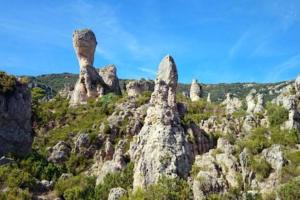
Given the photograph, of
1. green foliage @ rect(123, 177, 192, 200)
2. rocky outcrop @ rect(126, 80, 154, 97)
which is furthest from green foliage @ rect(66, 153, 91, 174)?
rocky outcrop @ rect(126, 80, 154, 97)

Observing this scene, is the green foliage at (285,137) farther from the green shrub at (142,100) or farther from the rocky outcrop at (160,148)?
the green shrub at (142,100)

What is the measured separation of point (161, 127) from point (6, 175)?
1200 centimetres

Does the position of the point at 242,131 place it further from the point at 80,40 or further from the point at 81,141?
the point at 80,40

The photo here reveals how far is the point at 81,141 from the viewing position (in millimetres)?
55281

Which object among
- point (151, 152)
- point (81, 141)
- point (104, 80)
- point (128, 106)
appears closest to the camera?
point (151, 152)

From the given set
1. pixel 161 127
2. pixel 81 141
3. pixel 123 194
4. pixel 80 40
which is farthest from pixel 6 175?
pixel 80 40

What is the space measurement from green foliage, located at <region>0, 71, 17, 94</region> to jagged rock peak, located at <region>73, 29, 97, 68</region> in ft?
95.0

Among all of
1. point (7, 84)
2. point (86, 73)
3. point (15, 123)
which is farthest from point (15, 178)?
point (86, 73)

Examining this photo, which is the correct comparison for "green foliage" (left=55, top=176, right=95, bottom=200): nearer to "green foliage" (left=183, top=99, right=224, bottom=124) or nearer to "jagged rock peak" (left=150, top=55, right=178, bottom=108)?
"jagged rock peak" (left=150, top=55, right=178, bottom=108)

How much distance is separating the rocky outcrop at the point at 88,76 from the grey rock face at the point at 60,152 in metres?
16.6

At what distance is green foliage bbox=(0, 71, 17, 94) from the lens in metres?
44.6

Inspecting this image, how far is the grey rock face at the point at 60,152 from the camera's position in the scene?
52.3m

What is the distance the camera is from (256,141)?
49.7 meters

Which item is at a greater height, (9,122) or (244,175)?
(9,122)
